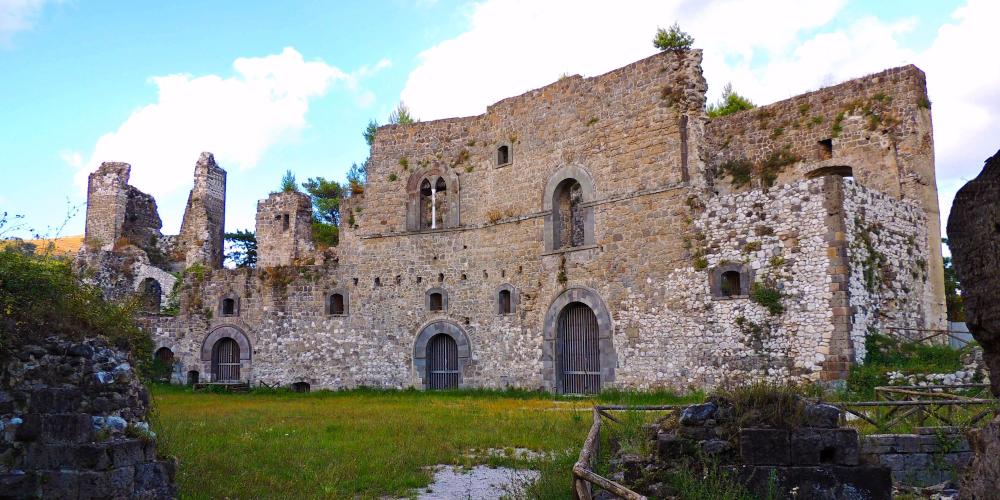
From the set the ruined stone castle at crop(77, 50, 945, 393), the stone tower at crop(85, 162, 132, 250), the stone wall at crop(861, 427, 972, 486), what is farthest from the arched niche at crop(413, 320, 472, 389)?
the stone tower at crop(85, 162, 132, 250)

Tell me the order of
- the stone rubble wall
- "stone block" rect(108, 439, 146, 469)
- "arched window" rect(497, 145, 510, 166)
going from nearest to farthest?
"stone block" rect(108, 439, 146, 469) → the stone rubble wall → "arched window" rect(497, 145, 510, 166)

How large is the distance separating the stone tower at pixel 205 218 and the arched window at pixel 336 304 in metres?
8.45

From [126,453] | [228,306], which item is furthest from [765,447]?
[228,306]

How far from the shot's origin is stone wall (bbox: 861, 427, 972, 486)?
9195 millimetres

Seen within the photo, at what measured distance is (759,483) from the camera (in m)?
7.18

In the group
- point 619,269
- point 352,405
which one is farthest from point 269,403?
point 619,269

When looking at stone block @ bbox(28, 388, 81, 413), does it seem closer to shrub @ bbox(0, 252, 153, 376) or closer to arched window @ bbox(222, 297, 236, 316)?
shrub @ bbox(0, 252, 153, 376)

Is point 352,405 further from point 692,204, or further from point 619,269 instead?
point 692,204

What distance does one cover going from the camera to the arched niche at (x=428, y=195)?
2322 cm

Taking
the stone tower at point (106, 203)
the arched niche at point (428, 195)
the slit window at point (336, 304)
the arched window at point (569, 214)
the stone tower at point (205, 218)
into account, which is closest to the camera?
the arched window at point (569, 214)

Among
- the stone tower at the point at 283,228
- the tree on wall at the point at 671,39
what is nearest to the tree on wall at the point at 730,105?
the tree on wall at the point at 671,39

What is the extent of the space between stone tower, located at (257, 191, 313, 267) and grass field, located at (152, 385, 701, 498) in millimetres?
10448

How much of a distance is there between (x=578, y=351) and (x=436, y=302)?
4824 mm

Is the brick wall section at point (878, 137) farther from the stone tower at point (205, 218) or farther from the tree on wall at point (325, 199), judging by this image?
the tree on wall at point (325, 199)
